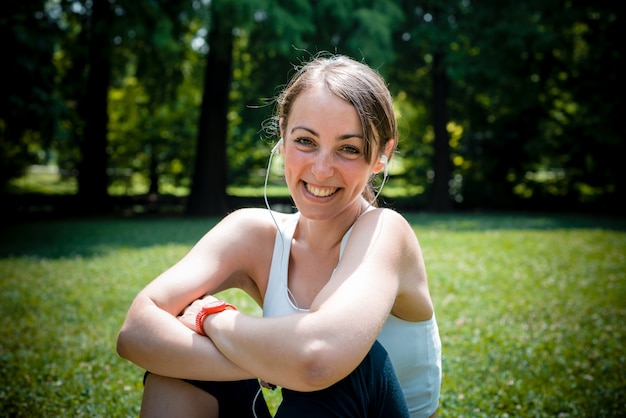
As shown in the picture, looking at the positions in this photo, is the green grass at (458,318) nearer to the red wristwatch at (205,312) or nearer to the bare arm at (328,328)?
the red wristwatch at (205,312)

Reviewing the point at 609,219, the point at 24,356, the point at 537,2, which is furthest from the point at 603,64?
the point at 24,356

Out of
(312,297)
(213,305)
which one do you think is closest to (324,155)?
(312,297)

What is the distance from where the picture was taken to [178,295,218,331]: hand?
2090 millimetres

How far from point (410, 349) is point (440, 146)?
1799cm

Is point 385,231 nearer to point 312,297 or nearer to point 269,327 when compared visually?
point 312,297

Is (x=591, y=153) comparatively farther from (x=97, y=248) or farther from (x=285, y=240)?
(x=285, y=240)

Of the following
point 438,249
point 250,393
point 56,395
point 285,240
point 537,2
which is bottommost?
point 438,249

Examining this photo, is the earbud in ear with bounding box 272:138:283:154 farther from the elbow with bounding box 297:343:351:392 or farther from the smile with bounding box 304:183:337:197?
the elbow with bounding box 297:343:351:392

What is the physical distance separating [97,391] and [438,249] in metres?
7.57

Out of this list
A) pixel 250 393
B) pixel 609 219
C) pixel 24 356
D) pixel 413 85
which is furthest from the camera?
pixel 413 85

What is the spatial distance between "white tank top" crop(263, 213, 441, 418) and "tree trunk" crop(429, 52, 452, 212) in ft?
58.5

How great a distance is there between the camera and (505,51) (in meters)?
17.3

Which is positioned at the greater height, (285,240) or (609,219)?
(285,240)

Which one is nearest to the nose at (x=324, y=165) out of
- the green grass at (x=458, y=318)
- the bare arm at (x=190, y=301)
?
the bare arm at (x=190, y=301)
